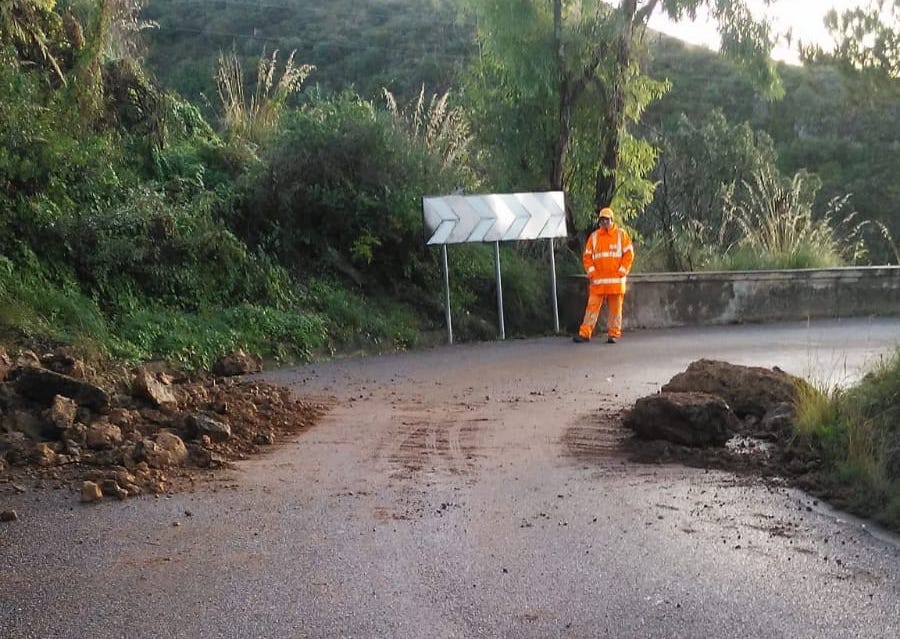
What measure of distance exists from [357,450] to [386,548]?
237cm

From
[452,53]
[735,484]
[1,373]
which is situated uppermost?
[452,53]

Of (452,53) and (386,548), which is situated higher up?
(452,53)

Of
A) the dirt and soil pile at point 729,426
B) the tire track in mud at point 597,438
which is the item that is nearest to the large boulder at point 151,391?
the tire track in mud at point 597,438

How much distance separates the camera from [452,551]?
206 inches

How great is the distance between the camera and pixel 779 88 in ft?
57.0

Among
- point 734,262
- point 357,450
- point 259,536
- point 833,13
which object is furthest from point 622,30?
point 259,536

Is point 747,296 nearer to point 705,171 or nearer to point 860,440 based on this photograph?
point 860,440

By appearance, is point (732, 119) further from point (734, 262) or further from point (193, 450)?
point (193, 450)

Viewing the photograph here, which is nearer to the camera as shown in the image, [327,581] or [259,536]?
[327,581]

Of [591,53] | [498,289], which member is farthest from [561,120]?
[498,289]

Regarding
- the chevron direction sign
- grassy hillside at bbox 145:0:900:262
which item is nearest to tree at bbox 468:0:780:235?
the chevron direction sign

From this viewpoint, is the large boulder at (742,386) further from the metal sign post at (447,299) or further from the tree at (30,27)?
the tree at (30,27)

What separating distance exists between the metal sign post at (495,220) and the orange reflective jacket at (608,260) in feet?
2.92

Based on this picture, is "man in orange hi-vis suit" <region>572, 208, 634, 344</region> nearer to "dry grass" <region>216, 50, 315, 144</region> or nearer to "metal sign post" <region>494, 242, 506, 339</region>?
"metal sign post" <region>494, 242, 506, 339</region>
